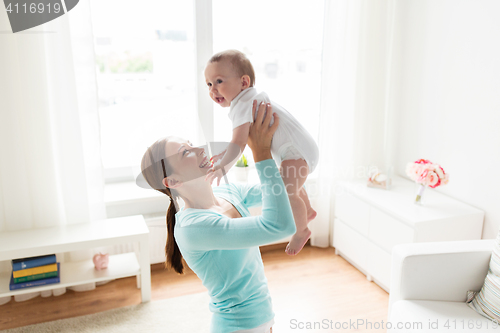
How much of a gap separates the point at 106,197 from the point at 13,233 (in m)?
0.56

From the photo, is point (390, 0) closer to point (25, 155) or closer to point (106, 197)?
point (106, 197)

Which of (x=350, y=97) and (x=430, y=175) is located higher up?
(x=350, y=97)

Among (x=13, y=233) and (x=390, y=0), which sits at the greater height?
(x=390, y=0)

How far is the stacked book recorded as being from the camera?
223 cm

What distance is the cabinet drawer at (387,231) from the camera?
2.37m

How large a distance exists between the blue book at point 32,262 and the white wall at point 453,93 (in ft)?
8.21

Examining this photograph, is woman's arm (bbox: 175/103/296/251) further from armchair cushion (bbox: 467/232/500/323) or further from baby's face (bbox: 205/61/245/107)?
armchair cushion (bbox: 467/232/500/323)

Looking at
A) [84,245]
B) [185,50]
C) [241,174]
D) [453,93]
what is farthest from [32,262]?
[453,93]

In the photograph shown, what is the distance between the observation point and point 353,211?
2.85 metres

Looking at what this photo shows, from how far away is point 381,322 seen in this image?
232cm

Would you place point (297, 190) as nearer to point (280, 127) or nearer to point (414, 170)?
point (280, 127)

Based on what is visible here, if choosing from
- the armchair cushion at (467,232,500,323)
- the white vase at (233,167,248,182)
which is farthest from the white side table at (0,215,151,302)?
the armchair cushion at (467,232,500,323)

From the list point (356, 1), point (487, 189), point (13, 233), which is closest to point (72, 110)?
point (13, 233)

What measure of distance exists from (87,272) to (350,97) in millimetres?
2122
